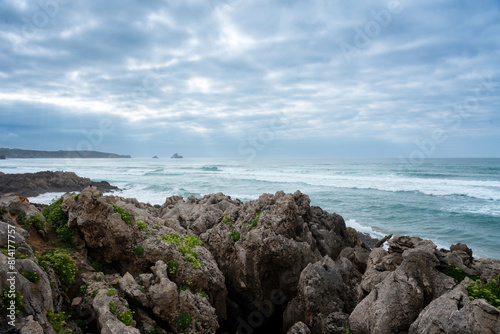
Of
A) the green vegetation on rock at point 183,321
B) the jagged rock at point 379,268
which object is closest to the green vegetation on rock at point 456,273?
the jagged rock at point 379,268

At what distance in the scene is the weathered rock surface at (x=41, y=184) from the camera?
41.2 meters

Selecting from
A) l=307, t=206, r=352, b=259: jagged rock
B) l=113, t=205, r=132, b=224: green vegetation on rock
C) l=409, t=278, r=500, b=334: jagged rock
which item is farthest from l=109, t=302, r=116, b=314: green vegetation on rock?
l=307, t=206, r=352, b=259: jagged rock

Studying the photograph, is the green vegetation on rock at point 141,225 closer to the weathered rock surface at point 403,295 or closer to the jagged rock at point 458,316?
the weathered rock surface at point 403,295

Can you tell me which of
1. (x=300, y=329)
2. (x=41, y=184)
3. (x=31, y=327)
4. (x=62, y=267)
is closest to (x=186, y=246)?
(x=62, y=267)

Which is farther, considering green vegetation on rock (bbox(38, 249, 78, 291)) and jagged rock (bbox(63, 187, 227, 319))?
jagged rock (bbox(63, 187, 227, 319))

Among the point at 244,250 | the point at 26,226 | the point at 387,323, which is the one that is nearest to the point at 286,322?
the point at 244,250

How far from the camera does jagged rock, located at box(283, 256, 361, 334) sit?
1071 cm

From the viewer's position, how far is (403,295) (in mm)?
8164

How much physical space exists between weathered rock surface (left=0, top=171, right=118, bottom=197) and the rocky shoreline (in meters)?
35.4

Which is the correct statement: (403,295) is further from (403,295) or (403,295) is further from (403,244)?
(403,244)

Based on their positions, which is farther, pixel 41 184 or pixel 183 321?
pixel 41 184

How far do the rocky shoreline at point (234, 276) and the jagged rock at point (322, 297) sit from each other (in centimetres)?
4

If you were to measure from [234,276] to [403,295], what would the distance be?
7768 mm

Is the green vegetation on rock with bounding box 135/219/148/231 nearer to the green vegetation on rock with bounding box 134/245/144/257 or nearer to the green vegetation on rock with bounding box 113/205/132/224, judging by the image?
the green vegetation on rock with bounding box 113/205/132/224
